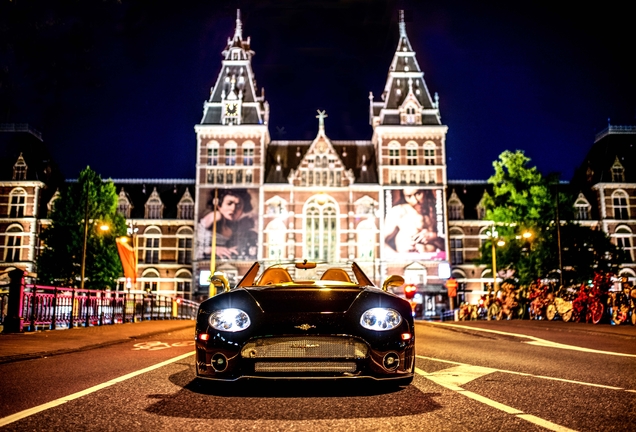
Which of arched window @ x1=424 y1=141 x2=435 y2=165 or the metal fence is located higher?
arched window @ x1=424 y1=141 x2=435 y2=165

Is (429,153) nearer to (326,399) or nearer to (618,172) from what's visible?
(618,172)

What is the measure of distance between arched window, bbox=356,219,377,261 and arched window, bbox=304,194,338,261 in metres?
1.99

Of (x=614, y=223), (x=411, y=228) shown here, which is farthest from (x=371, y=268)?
(x=614, y=223)

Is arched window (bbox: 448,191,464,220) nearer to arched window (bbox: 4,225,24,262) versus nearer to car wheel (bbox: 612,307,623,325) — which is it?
car wheel (bbox: 612,307,623,325)

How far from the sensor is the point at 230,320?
14.9 feet

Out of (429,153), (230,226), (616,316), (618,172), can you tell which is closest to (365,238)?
(429,153)

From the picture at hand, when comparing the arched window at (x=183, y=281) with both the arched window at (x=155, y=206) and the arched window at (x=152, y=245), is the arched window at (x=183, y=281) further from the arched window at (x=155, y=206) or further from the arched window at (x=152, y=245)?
the arched window at (x=155, y=206)

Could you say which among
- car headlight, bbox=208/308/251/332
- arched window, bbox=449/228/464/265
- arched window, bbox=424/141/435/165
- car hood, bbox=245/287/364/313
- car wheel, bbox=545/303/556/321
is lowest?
car wheel, bbox=545/303/556/321

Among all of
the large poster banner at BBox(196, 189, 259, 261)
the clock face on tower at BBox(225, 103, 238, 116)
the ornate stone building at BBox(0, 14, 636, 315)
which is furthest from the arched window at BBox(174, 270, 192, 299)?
the clock face on tower at BBox(225, 103, 238, 116)

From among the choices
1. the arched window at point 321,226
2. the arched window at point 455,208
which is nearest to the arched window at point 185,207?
the arched window at point 321,226

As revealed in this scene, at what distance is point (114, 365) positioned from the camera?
7.37 meters

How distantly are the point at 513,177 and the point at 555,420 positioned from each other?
32978 mm

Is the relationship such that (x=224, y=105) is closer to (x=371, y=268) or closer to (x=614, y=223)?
(x=371, y=268)

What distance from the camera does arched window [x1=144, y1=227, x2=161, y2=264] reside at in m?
52.1
